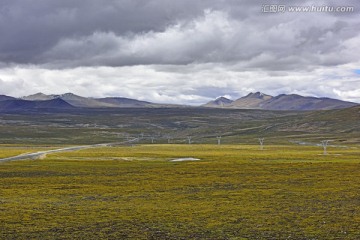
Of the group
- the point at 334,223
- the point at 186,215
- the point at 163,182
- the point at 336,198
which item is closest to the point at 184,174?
the point at 163,182

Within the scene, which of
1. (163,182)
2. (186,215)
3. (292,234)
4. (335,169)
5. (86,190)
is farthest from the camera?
(335,169)

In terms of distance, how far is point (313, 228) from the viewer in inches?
1299

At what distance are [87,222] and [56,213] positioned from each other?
A: 5.15 m

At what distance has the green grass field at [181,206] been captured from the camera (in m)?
32.4

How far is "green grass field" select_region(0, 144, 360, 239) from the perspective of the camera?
32406mm

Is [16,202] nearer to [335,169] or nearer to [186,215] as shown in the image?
[186,215]

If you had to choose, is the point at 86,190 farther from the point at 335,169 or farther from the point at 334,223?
the point at 335,169

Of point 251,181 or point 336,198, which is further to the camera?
point 251,181

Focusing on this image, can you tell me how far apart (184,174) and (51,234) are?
4462cm

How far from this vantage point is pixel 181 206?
43594 millimetres

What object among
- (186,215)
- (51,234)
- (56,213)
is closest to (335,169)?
(186,215)

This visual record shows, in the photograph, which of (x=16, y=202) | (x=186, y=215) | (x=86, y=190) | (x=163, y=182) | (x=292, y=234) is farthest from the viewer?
(x=163, y=182)

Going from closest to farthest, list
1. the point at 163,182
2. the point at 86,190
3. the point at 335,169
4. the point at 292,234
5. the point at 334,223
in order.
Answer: the point at 292,234 < the point at 334,223 < the point at 86,190 < the point at 163,182 < the point at 335,169

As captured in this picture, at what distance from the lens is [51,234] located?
31.7 meters
